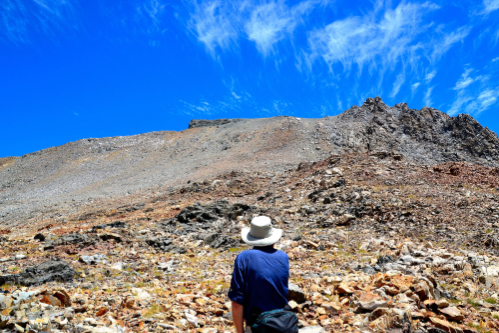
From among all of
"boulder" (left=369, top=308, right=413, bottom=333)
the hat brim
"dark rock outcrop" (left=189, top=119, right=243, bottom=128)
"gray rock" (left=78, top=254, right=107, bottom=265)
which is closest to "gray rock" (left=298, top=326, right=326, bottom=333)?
"boulder" (left=369, top=308, right=413, bottom=333)

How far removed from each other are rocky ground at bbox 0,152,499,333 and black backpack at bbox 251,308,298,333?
2.52 meters

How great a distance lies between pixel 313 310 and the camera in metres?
7.15

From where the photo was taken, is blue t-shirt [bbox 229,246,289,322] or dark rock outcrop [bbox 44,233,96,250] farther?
dark rock outcrop [bbox 44,233,96,250]

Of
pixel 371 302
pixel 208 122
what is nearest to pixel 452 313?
pixel 371 302

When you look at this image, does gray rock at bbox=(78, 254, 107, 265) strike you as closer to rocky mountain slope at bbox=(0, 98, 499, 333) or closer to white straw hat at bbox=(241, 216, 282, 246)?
rocky mountain slope at bbox=(0, 98, 499, 333)

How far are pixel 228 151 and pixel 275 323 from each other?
41.6 meters

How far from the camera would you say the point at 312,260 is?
10922 millimetres

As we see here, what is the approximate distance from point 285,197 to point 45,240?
11.8m

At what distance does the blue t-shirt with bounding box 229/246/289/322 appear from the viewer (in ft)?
13.5

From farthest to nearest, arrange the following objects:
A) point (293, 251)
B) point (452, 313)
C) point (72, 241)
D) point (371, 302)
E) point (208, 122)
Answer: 1. point (208, 122)
2. point (72, 241)
3. point (293, 251)
4. point (371, 302)
5. point (452, 313)

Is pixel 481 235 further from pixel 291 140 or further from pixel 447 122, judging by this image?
pixel 447 122

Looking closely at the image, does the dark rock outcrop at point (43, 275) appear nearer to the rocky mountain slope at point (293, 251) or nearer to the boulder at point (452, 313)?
the rocky mountain slope at point (293, 251)

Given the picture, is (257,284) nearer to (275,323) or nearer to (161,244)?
(275,323)

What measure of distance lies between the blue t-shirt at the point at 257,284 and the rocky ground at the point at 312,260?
2.61 m
